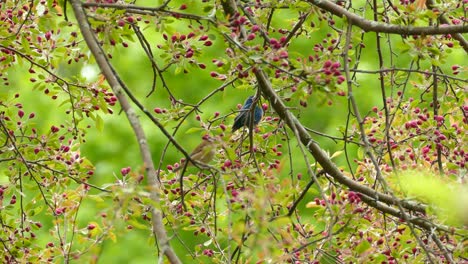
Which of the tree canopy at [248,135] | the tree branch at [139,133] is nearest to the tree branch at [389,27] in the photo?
the tree canopy at [248,135]

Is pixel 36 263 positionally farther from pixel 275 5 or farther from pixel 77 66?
pixel 77 66

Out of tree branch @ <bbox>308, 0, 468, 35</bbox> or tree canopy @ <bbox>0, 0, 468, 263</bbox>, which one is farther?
tree branch @ <bbox>308, 0, 468, 35</bbox>

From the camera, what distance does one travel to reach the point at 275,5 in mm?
3156

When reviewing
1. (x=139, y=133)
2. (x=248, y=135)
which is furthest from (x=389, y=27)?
(x=139, y=133)

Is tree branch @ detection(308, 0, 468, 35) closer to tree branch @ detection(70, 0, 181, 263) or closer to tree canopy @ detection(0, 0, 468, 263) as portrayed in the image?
tree canopy @ detection(0, 0, 468, 263)

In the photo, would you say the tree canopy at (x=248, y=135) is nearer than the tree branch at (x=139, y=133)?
No

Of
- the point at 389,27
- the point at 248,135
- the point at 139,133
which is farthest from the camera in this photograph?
the point at 248,135

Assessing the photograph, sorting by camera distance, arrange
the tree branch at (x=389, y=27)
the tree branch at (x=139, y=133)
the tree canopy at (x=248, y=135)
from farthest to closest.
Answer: the tree branch at (x=389, y=27), the tree canopy at (x=248, y=135), the tree branch at (x=139, y=133)

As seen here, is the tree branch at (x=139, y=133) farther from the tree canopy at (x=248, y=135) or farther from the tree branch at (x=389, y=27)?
the tree branch at (x=389, y=27)

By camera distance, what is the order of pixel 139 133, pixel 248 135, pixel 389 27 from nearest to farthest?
pixel 139 133, pixel 389 27, pixel 248 135

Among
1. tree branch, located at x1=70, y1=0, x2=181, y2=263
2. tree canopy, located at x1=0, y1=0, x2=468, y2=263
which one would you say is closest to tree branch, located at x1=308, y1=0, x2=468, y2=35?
tree canopy, located at x1=0, y1=0, x2=468, y2=263

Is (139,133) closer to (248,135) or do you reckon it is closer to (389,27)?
(389,27)

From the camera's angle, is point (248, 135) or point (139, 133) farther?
point (248, 135)

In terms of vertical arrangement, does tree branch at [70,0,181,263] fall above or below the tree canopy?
below
